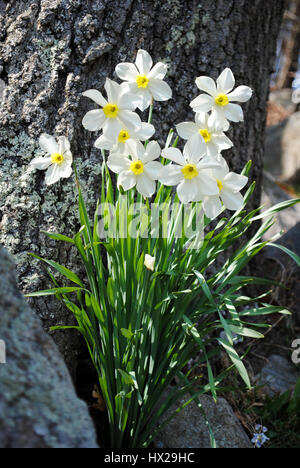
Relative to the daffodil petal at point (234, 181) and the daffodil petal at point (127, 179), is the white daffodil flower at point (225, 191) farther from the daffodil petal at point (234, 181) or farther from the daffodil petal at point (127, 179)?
the daffodil petal at point (127, 179)

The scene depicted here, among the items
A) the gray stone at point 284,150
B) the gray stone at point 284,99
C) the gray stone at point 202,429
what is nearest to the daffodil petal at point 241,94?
the gray stone at point 202,429

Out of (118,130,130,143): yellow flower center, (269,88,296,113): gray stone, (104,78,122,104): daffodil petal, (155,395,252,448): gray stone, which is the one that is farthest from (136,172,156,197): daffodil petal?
(269,88,296,113): gray stone

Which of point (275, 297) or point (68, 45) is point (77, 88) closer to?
point (68, 45)

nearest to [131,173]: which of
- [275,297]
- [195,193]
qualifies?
[195,193]

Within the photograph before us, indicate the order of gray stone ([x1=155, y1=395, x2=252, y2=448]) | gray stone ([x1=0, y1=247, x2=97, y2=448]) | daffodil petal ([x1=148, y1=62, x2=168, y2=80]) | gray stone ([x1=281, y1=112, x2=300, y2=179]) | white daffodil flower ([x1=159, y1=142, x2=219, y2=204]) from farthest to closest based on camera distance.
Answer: gray stone ([x1=281, y1=112, x2=300, y2=179])
gray stone ([x1=155, y1=395, x2=252, y2=448])
daffodil petal ([x1=148, y1=62, x2=168, y2=80])
white daffodil flower ([x1=159, y1=142, x2=219, y2=204])
gray stone ([x1=0, y1=247, x2=97, y2=448])

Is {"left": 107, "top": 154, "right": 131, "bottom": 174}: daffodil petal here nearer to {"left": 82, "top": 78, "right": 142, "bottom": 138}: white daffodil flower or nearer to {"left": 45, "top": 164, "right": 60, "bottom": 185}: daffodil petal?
{"left": 82, "top": 78, "right": 142, "bottom": 138}: white daffodil flower

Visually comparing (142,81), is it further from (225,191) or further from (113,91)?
(225,191)
